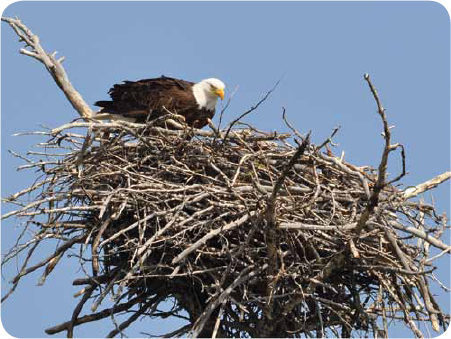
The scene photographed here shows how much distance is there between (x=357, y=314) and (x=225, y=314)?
98 cm

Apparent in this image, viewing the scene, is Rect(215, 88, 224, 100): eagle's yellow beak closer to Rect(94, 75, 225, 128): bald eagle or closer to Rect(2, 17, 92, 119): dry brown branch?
Rect(94, 75, 225, 128): bald eagle

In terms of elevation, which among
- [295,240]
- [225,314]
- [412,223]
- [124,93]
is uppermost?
[124,93]

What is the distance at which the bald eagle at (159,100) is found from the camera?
747cm

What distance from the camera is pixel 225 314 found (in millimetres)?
6137

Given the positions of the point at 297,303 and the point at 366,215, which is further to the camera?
the point at 297,303

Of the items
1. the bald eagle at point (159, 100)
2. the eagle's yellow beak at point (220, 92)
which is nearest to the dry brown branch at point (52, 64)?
the bald eagle at point (159, 100)

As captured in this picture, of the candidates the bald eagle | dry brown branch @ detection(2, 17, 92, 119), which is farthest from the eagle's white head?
dry brown branch @ detection(2, 17, 92, 119)

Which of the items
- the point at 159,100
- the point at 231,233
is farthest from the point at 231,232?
the point at 159,100

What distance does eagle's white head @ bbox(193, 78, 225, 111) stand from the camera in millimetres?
7770

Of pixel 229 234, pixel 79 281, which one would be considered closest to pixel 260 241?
pixel 229 234

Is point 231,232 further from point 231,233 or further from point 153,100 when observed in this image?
point 153,100

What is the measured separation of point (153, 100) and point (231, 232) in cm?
197

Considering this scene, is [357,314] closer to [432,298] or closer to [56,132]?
[432,298]

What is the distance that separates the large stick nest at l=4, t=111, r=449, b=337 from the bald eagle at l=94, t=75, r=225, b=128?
34.3 inches
